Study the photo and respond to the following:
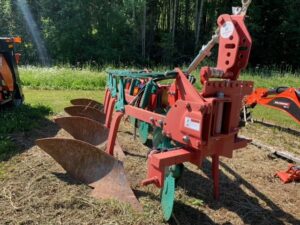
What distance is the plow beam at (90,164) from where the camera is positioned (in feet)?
11.1

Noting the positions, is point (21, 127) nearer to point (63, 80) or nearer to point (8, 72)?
point (8, 72)

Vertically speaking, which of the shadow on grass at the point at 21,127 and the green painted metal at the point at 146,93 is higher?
the green painted metal at the point at 146,93

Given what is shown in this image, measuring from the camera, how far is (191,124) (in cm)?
252

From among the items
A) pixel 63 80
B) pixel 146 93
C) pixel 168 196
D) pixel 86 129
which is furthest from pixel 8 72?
pixel 63 80

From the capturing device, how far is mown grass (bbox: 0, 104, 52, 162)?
4559 millimetres

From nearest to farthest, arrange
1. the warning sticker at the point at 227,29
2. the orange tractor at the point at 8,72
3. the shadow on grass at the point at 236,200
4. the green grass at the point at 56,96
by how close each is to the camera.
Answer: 1. the warning sticker at the point at 227,29
2. the shadow on grass at the point at 236,200
3. the orange tractor at the point at 8,72
4. the green grass at the point at 56,96

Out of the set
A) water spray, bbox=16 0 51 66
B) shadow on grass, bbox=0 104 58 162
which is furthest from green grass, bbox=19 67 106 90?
water spray, bbox=16 0 51 66

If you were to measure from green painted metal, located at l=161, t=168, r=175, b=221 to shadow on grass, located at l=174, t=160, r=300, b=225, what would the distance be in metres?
0.21

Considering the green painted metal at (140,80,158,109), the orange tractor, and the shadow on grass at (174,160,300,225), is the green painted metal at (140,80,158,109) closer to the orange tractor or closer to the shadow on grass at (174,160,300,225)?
the shadow on grass at (174,160,300,225)

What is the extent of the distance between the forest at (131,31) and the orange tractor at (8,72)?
52.4 feet

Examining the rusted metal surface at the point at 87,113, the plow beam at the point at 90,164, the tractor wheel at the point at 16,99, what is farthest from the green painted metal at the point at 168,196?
the tractor wheel at the point at 16,99

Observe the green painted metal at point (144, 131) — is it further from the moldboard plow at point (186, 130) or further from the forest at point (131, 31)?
the forest at point (131, 31)

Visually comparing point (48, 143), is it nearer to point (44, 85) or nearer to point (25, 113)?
point (25, 113)

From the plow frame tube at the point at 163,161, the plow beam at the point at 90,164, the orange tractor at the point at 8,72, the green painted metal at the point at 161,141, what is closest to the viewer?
the plow frame tube at the point at 163,161
